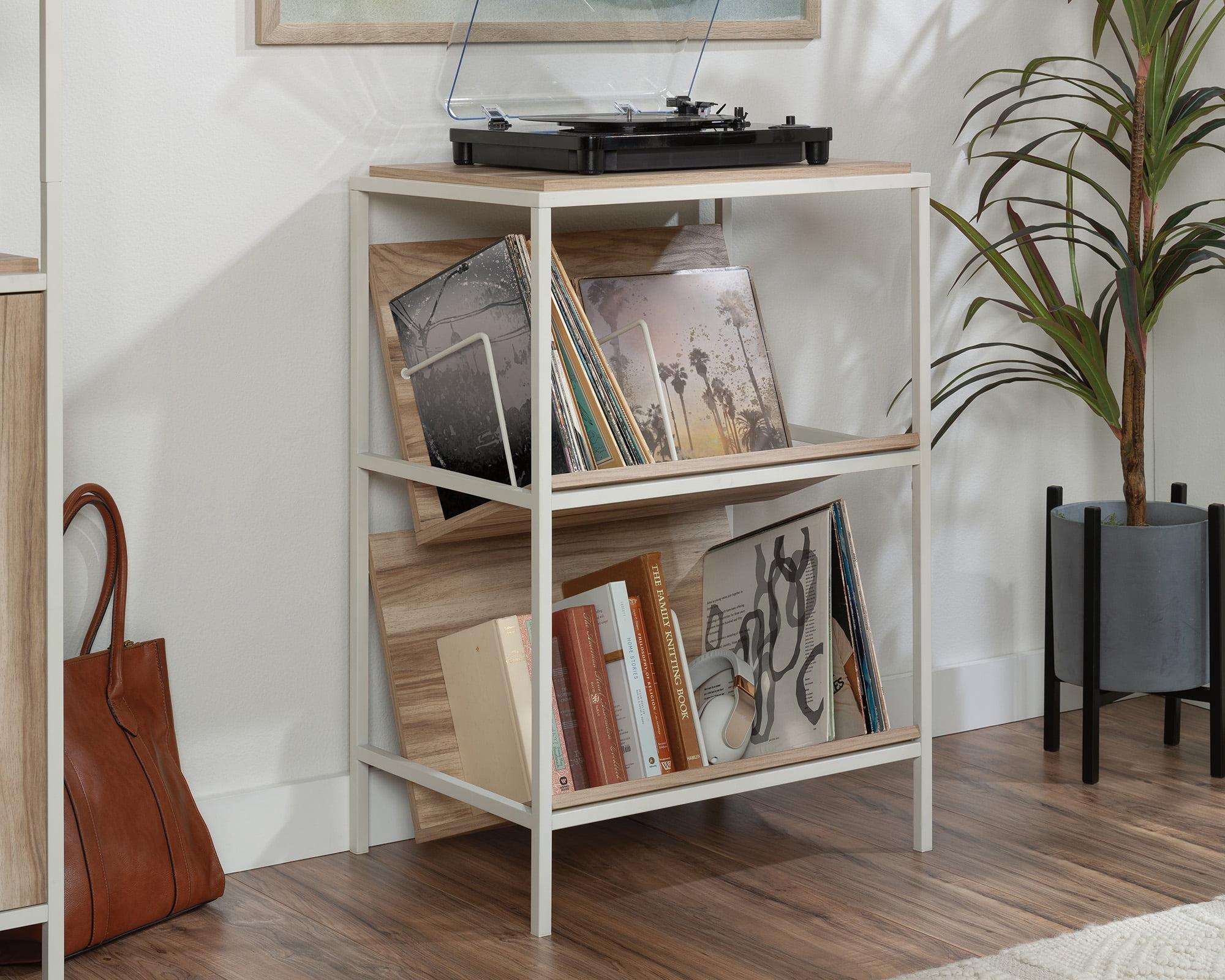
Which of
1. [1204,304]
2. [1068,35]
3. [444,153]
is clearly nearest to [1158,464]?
[1204,304]

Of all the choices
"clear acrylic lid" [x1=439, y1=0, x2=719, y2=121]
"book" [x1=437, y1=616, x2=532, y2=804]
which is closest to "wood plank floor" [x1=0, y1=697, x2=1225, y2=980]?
"book" [x1=437, y1=616, x2=532, y2=804]

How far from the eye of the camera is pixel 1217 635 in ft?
8.21

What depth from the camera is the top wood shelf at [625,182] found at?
1850 millimetres

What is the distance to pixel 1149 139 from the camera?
2510 millimetres

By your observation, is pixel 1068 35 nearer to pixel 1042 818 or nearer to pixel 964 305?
pixel 964 305

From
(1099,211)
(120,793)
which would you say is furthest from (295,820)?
(1099,211)

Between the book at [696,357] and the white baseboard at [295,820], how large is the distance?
2.08ft

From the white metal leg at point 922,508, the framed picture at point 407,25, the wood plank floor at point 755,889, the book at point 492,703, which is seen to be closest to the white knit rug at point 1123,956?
the wood plank floor at point 755,889

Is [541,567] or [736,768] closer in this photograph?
[541,567]

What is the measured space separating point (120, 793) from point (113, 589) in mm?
254

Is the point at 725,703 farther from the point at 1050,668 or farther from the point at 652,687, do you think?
the point at 1050,668

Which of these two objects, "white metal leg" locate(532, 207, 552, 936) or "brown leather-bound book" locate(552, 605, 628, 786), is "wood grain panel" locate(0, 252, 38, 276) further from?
"brown leather-bound book" locate(552, 605, 628, 786)

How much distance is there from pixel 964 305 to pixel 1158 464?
1.72 ft

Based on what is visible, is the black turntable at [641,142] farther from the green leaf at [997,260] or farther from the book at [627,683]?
the book at [627,683]
